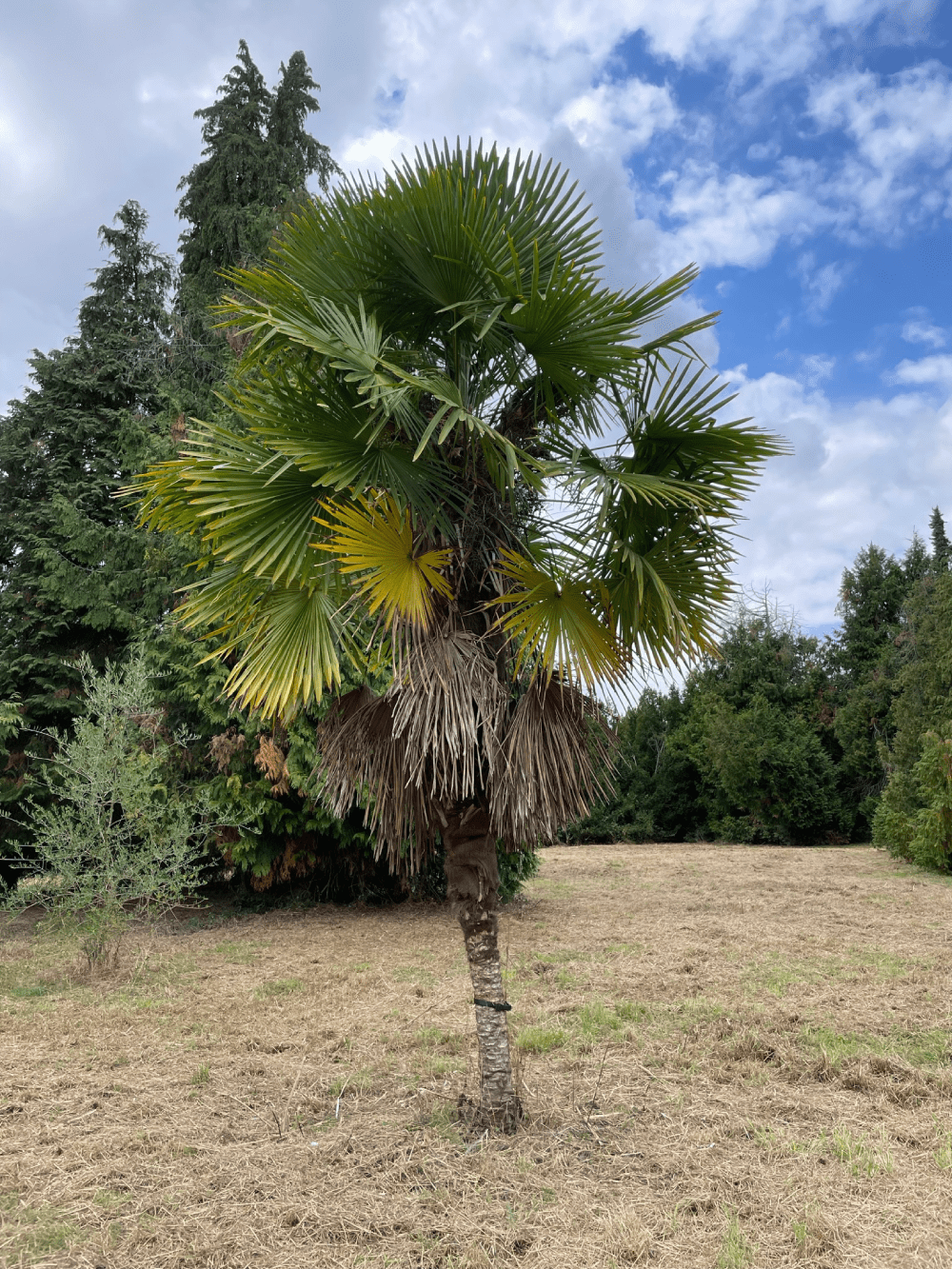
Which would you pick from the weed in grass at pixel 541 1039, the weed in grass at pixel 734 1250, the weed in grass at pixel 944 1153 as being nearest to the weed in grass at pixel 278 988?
the weed in grass at pixel 541 1039

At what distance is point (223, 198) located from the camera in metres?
14.1

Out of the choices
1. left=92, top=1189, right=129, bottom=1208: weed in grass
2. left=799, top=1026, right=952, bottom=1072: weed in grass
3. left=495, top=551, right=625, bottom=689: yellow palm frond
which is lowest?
left=92, top=1189, right=129, bottom=1208: weed in grass

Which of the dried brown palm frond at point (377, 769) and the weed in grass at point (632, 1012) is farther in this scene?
the weed in grass at point (632, 1012)

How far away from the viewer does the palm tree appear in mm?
3434

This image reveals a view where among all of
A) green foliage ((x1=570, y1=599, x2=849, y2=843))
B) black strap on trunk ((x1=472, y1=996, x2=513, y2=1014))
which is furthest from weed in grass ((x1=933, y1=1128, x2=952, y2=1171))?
green foliage ((x1=570, y1=599, x2=849, y2=843))

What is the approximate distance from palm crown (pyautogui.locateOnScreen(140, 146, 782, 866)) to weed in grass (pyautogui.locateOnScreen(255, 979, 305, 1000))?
3435mm

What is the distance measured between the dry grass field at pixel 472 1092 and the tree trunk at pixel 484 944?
0.19m

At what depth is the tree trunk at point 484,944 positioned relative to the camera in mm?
3789

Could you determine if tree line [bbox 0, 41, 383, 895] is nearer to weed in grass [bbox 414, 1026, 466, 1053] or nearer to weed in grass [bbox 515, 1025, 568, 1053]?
weed in grass [bbox 414, 1026, 466, 1053]

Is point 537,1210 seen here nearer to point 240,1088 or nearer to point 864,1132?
point 864,1132

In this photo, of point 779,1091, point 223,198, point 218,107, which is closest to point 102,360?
point 223,198

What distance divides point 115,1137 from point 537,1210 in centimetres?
208

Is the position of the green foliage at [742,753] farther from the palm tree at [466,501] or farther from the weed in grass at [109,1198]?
the weed in grass at [109,1198]

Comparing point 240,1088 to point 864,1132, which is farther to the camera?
point 240,1088
